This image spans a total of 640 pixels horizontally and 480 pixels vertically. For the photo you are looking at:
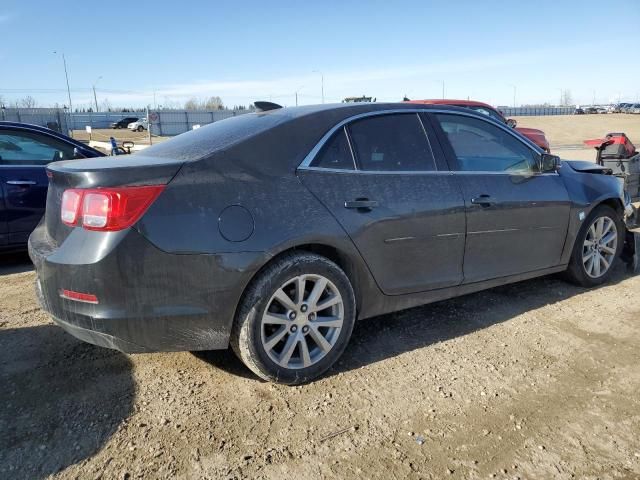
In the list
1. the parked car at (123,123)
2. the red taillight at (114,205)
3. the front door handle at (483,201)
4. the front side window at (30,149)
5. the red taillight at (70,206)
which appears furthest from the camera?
the parked car at (123,123)

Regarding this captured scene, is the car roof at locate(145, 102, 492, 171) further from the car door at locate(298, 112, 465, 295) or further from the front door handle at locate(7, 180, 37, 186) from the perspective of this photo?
the front door handle at locate(7, 180, 37, 186)

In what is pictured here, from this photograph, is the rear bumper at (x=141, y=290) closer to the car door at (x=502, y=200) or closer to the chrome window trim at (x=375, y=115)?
the chrome window trim at (x=375, y=115)

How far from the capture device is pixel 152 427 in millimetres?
2607

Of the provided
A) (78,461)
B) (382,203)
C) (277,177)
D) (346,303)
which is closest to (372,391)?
(346,303)

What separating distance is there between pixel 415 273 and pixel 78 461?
2223 mm

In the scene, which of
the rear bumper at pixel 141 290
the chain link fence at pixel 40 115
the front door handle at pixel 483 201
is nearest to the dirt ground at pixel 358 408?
the rear bumper at pixel 141 290

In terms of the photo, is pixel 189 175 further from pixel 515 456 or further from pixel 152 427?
pixel 515 456

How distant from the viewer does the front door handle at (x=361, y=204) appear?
3117 millimetres

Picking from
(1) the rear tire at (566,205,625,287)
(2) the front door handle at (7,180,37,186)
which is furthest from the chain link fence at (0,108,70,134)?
(1) the rear tire at (566,205,625,287)

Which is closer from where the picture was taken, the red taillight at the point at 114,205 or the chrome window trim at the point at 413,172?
the red taillight at the point at 114,205

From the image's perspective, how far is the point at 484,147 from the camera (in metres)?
4.05

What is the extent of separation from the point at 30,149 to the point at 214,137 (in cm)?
373

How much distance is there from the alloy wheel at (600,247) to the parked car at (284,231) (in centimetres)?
87

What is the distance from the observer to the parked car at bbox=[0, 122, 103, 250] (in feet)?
17.8
